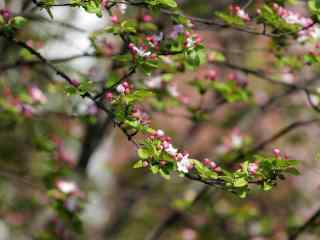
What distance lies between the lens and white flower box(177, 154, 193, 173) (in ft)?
9.82

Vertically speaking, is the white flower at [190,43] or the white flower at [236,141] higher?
the white flower at [190,43]

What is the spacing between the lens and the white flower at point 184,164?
2.99 m

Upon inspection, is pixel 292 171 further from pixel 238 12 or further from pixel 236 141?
pixel 236 141

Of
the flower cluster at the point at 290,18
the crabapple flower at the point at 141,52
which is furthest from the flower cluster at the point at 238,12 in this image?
the crabapple flower at the point at 141,52

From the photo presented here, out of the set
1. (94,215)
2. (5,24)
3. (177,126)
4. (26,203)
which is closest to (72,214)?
(5,24)

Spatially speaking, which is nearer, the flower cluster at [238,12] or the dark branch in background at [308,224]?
the flower cluster at [238,12]

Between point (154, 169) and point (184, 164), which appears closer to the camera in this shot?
point (154, 169)

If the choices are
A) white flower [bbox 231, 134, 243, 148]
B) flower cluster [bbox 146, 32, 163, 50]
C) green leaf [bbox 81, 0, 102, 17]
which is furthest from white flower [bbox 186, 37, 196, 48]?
white flower [bbox 231, 134, 243, 148]

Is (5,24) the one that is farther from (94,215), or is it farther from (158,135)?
(94,215)

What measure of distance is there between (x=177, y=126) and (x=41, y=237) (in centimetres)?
1231

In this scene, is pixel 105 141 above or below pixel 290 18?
below

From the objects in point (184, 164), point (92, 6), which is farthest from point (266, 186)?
point (92, 6)

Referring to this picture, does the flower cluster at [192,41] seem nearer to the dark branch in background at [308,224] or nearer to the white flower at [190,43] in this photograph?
the white flower at [190,43]

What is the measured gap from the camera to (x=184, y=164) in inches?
119
